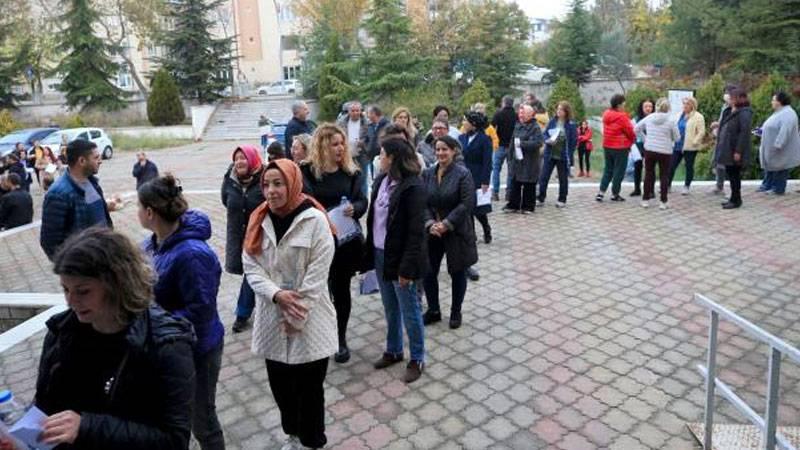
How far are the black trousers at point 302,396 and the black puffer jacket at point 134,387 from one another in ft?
4.79

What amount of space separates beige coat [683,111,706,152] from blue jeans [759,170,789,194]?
151cm

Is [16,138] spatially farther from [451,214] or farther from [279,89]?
[279,89]

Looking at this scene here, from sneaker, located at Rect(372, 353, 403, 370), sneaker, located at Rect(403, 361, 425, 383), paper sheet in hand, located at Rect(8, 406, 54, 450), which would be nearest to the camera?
paper sheet in hand, located at Rect(8, 406, 54, 450)

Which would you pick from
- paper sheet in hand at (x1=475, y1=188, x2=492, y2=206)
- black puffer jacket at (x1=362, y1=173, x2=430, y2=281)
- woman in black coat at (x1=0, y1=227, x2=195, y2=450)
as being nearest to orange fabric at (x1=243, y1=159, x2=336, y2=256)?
black puffer jacket at (x1=362, y1=173, x2=430, y2=281)

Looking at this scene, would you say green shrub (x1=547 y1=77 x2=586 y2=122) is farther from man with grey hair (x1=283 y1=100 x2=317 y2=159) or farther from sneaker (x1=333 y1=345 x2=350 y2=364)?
sneaker (x1=333 y1=345 x2=350 y2=364)

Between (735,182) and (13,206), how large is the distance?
40.0ft

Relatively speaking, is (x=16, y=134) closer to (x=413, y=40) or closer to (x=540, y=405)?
(x=413, y=40)

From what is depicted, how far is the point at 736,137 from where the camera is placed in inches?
368

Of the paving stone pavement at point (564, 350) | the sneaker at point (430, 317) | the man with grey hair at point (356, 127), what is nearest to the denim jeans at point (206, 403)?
the paving stone pavement at point (564, 350)

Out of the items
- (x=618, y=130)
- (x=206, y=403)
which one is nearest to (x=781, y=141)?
(x=618, y=130)

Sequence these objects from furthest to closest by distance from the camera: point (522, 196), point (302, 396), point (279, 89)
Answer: point (279, 89) → point (522, 196) → point (302, 396)

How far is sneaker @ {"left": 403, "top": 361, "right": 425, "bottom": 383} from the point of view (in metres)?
4.59

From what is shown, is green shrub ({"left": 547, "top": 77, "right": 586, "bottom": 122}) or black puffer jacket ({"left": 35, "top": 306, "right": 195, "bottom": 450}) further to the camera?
green shrub ({"left": 547, "top": 77, "right": 586, "bottom": 122})

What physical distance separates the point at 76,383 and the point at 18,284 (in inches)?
282
